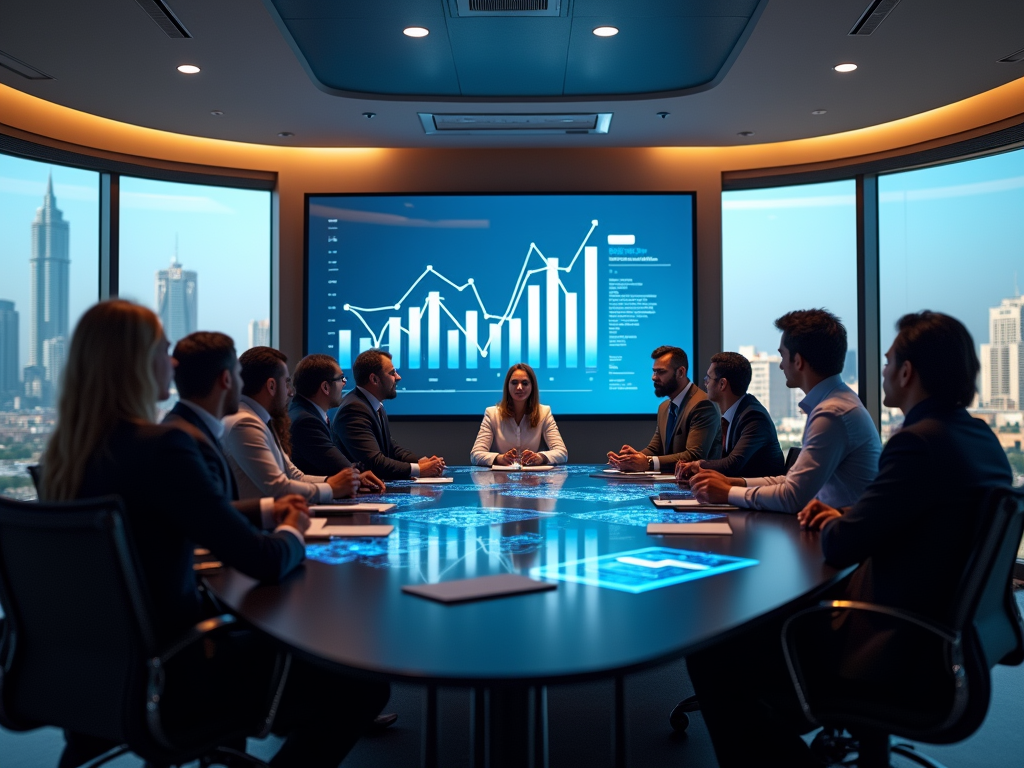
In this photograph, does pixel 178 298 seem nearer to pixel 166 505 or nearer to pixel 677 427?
pixel 677 427

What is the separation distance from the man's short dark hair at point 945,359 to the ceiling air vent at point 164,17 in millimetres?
3962

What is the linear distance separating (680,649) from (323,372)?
282 cm

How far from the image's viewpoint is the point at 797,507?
3.07 meters

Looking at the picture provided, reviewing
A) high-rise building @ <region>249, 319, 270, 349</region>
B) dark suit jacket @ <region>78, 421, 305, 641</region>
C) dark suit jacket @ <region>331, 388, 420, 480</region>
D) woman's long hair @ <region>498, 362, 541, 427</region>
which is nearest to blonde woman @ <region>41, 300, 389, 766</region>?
dark suit jacket @ <region>78, 421, 305, 641</region>

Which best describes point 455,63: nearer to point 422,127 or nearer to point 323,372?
point 422,127

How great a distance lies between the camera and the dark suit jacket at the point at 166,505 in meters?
1.82

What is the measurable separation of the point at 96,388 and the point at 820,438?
223 cm

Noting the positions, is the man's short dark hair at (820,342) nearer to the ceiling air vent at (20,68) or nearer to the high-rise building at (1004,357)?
the high-rise building at (1004,357)

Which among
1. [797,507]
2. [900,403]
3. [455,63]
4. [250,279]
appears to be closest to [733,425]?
[797,507]

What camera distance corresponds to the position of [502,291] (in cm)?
712

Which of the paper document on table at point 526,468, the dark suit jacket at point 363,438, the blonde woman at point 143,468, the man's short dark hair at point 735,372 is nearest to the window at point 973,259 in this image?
the man's short dark hair at point 735,372

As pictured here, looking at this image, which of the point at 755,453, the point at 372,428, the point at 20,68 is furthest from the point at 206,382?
the point at 20,68

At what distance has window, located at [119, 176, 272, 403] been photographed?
677 centimetres

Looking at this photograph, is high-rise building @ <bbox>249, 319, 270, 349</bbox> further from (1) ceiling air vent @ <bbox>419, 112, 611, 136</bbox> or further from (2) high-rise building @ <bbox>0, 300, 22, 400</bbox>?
(1) ceiling air vent @ <bbox>419, 112, 611, 136</bbox>
